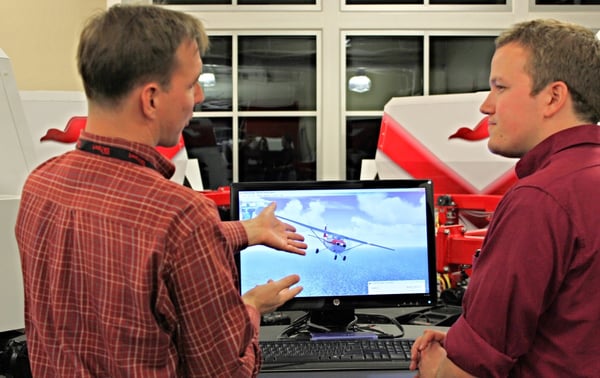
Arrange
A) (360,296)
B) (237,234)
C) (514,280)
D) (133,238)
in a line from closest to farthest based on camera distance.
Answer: (133,238) < (514,280) < (237,234) < (360,296)

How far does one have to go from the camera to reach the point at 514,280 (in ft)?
3.20

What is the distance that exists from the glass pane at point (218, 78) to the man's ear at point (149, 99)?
315 cm

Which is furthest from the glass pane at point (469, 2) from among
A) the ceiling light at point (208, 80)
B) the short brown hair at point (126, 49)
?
the short brown hair at point (126, 49)

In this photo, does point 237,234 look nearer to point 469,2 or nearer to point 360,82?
point 360,82

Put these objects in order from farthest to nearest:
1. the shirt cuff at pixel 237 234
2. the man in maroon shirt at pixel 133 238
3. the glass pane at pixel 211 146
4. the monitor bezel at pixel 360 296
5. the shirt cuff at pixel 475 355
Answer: the glass pane at pixel 211 146
the monitor bezel at pixel 360 296
the shirt cuff at pixel 237 234
the shirt cuff at pixel 475 355
the man in maroon shirt at pixel 133 238

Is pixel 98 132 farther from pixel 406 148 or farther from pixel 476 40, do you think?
pixel 476 40

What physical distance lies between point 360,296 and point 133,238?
97 centimetres

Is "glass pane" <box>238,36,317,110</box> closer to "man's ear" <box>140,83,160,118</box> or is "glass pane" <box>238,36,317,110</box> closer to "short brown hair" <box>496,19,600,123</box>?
"short brown hair" <box>496,19,600,123</box>

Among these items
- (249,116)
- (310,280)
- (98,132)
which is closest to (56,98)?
(249,116)

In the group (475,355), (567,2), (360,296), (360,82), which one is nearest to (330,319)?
(360,296)

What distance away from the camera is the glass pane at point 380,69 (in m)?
4.02

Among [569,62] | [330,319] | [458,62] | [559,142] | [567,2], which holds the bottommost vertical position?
[330,319]

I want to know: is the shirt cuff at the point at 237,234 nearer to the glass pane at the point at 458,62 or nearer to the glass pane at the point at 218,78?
the glass pane at the point at 218,78

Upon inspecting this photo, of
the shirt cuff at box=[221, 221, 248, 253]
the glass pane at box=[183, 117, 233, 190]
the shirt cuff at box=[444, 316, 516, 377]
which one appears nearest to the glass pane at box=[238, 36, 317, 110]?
the glass pane at box=[183, 117, 233, 190]
